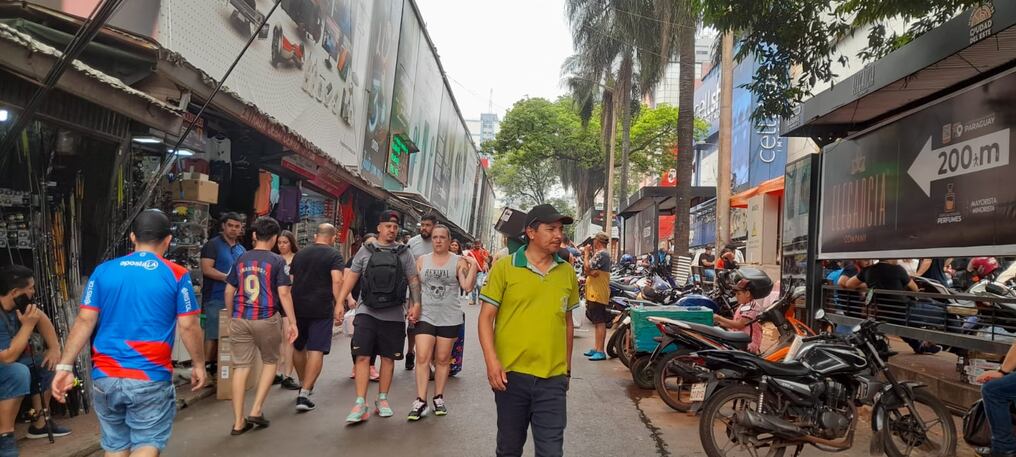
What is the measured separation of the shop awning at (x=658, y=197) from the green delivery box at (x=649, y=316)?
11353 millimetres

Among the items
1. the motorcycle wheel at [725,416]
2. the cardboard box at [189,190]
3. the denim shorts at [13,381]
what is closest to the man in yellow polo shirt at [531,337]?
the motorcycle wheel at [725,416]

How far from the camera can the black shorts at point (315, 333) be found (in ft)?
21.8

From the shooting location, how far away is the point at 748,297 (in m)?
7.30

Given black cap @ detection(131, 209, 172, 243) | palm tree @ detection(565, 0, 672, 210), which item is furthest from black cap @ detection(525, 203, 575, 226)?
palm tree @ detection(565, 0, 672, 210)

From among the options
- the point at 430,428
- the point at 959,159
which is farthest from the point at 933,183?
the point at 430,428

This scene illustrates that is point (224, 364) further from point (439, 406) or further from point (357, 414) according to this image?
point (439, 406)

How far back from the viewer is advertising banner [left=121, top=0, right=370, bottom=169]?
806 centimetres

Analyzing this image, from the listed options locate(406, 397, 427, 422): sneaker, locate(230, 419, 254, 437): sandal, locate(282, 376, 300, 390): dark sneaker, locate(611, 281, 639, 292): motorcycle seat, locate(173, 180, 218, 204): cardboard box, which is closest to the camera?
locate(230, 419, 254, 437): sandal

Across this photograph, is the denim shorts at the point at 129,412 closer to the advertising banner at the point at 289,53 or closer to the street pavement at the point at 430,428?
the street pavement at the point at 430,428

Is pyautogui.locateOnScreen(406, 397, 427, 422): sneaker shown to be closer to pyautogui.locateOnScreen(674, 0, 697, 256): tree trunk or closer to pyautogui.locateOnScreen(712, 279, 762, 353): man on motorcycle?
pyautogui.locateOnScreen(712, 279, 762, 353): man on motorcycle

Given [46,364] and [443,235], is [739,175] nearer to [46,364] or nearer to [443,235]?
[443,235]

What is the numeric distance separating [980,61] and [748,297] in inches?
113

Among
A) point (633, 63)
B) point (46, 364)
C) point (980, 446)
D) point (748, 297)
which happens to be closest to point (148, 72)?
point (46, 364)

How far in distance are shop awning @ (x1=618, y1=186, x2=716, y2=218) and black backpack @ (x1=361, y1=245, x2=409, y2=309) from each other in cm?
1349
